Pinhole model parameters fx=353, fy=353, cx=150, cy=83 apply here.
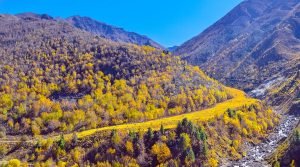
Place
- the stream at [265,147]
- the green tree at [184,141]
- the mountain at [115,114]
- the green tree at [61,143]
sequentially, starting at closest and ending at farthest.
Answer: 1. the green tree at [184,141]
2. the mountain at [115,114]
3. the green tree at [61,143]
4. the stream at [265,147]

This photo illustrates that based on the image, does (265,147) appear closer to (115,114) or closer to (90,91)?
(115,114)

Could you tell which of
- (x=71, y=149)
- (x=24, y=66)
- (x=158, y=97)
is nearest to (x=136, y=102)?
(x=158, y=97)

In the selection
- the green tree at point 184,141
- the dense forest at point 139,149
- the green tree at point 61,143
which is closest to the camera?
the dense forest at point 139,149

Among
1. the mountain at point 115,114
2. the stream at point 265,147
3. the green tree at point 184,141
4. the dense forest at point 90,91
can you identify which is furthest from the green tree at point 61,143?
the stream at point 265,147

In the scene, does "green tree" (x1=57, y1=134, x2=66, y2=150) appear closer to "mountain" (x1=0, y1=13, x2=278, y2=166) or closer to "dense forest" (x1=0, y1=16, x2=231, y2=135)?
"mountain" (x1=0, y1=13, x2=278, y2=166)

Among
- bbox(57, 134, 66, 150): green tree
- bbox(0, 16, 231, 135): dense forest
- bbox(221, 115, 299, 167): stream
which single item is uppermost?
bbox(0, 16, 231, 135): dense forest

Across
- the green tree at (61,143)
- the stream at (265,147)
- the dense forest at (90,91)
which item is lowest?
the stream at (265,147)

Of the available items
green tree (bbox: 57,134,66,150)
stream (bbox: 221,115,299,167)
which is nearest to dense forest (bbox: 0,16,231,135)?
green tree (bbox: 57,134,66,150)

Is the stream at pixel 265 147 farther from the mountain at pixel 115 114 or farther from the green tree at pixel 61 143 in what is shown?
the green tree at pixel 61 143
